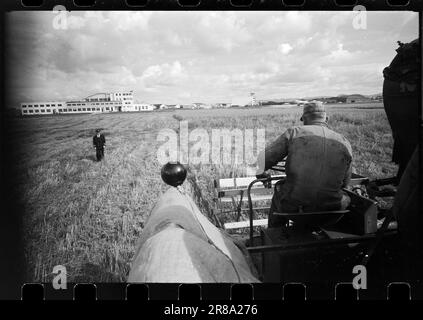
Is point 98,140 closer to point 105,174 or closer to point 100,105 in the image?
point 105,174

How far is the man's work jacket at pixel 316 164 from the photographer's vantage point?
2.82 meters

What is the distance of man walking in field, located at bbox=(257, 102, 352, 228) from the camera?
2.82m

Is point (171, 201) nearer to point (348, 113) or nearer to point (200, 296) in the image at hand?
point (200, 296)

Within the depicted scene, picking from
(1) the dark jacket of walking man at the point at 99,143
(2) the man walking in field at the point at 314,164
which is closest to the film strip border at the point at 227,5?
(2) the man walking in field at the point at 314,164

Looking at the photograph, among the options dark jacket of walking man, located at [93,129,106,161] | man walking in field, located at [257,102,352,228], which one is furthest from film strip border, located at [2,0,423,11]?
dark jacket of walking man, located at [93,129,106,161]

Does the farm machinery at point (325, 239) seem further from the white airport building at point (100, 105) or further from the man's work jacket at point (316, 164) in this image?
the white airport building at point (100, 105)

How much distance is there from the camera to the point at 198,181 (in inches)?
227

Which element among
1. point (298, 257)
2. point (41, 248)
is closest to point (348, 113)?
point (298, 257)

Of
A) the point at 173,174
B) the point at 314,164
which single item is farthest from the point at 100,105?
the point at 314,164

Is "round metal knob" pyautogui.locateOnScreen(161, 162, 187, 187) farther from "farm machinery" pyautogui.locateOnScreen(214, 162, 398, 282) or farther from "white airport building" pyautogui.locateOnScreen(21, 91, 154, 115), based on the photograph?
"white airport building" pyautogui.locateOnScreen(21, 91, 154, 115)

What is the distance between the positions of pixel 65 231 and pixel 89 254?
1.89 ft

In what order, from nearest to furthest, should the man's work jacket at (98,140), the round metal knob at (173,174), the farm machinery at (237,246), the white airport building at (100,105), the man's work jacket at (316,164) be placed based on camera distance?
Result: 1. the farm machinery at (237,246)
2. the round metal knob at (173,174)
3. the man's work jacket at (316,164)
4. the white airport building at (100,105)
5. the man's work jacket at (98,140)

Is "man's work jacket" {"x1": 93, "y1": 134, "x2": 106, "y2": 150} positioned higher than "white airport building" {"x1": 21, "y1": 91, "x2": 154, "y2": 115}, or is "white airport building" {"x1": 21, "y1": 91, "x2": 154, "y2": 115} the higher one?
"white airport building" {"x1": 21, "y1": 91, "x2": 154, "y2": 115}

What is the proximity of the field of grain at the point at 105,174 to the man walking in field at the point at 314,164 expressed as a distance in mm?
1439
